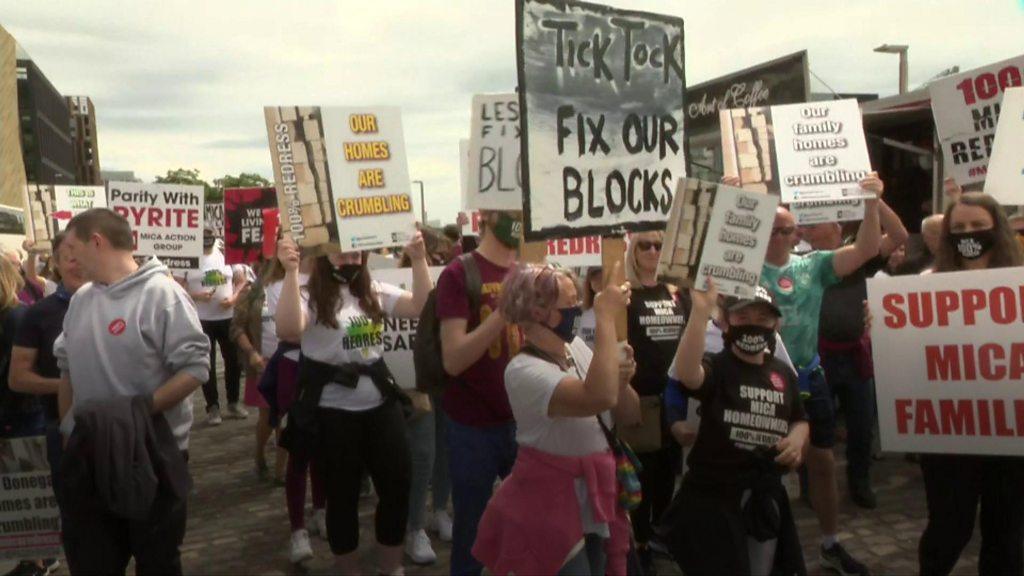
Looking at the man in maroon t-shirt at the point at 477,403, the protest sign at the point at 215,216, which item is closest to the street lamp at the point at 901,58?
the protest sign at the point at 215,216

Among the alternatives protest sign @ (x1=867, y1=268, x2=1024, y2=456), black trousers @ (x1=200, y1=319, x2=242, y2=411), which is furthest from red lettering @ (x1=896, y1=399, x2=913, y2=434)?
black trousers @ (x1=200, y1=319, x2=242, y2=411)

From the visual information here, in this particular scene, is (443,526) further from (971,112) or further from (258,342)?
(971,112)

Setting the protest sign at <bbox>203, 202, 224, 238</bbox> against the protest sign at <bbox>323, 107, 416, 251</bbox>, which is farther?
the protest sign at <bbox>203, 202, 224, 238</bbox>

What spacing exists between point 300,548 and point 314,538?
25.8 inches

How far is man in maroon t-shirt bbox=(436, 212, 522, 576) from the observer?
4.45 metres

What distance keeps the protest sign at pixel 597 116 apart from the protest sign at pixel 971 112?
249 centimetres

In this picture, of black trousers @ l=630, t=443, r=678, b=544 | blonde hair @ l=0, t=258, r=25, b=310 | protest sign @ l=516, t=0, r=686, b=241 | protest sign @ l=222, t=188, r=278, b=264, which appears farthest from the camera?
protest sign @ l=222, t=188, r=278, b=264

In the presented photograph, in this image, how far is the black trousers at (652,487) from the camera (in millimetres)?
6094

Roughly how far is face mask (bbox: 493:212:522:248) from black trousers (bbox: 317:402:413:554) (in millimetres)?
1239

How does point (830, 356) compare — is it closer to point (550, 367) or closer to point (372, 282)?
point (372, 282)

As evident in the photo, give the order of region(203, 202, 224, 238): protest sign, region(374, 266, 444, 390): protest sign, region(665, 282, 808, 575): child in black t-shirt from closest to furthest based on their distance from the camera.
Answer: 1. region(665, 282, 808, 575): child in black t-shirt
2. region(374, 266, 444, 390): protest sign
3. region(203, 202, 224, 238): protest sign

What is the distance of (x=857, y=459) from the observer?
24.7 ft

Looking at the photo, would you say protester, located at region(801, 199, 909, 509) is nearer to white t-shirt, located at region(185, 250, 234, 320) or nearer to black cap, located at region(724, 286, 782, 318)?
black cap, located at region(724, 286, 782, 318)

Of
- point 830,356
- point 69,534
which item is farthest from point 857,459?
point 69,534
